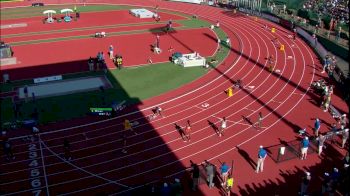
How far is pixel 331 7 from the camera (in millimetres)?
57688

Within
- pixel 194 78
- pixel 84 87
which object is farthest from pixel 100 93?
pixel 194 78

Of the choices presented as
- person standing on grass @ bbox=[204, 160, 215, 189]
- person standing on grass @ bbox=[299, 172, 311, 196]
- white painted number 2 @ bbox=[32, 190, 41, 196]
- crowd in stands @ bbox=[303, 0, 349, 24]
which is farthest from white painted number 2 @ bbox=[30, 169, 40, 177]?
crowd in stands @ bbox=[303, 0, 349, 24]

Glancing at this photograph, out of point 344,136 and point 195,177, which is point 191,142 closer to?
point 195,177

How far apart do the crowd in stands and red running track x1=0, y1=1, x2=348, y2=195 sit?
2049 centimetres

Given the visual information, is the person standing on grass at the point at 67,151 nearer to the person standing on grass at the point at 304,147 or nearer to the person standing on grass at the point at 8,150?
the person standing on grass at the point at 8,150

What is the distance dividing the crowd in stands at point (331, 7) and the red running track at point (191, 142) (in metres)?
20.5

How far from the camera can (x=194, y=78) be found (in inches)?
1380

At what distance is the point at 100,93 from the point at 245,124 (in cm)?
1100

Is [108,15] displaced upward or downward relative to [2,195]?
upward

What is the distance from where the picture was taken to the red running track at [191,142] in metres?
21.0

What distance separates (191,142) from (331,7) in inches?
1617

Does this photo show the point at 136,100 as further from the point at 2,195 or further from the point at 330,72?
the point at 330,72

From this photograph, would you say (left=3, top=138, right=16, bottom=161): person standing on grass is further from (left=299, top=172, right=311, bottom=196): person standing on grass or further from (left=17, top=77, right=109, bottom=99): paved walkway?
(left=299, top=172, right=311, bottom=196): person standing on grass

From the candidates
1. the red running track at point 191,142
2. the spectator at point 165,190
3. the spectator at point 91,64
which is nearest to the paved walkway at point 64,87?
the spectator at point 91,64
